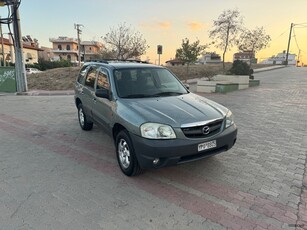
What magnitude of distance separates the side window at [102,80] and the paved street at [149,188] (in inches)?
50.9

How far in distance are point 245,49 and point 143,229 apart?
24.9 m

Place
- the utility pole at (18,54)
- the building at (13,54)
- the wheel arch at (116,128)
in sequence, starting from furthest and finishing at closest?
the building at (13,54) < the utility pole at (18,54) < the wheel arch at (116,128)

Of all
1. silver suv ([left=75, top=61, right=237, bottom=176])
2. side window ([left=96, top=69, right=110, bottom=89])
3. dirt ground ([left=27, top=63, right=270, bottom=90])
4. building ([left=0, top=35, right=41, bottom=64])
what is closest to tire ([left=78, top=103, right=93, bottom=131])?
silver suv ([left=75, top=61, right=237, bottom=176])

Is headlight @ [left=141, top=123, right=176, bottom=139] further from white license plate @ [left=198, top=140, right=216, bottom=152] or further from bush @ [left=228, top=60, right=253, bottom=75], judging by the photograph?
bush @ [left=228, top=60, right=253, bottom=75]

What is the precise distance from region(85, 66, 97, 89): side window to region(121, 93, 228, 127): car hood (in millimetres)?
1616

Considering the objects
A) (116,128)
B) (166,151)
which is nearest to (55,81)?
(116,128)

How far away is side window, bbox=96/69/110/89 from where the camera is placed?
4.58 metres

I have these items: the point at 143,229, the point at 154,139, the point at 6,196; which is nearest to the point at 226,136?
the point at 154,139

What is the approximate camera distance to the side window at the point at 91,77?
17.5ft

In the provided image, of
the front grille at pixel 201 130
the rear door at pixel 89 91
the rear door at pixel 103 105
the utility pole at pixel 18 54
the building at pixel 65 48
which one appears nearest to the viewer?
the front grille at pixel 201 130

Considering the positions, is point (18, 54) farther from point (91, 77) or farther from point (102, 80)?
point (102, 80)

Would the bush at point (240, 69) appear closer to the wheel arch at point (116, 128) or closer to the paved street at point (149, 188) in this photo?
the paved street at point (149, 188)

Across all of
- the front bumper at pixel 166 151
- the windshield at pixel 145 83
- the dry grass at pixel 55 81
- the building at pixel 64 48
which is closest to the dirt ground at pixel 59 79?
the dry grass at pixel 55 81

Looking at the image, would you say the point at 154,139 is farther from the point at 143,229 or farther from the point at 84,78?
the point at 84,78
